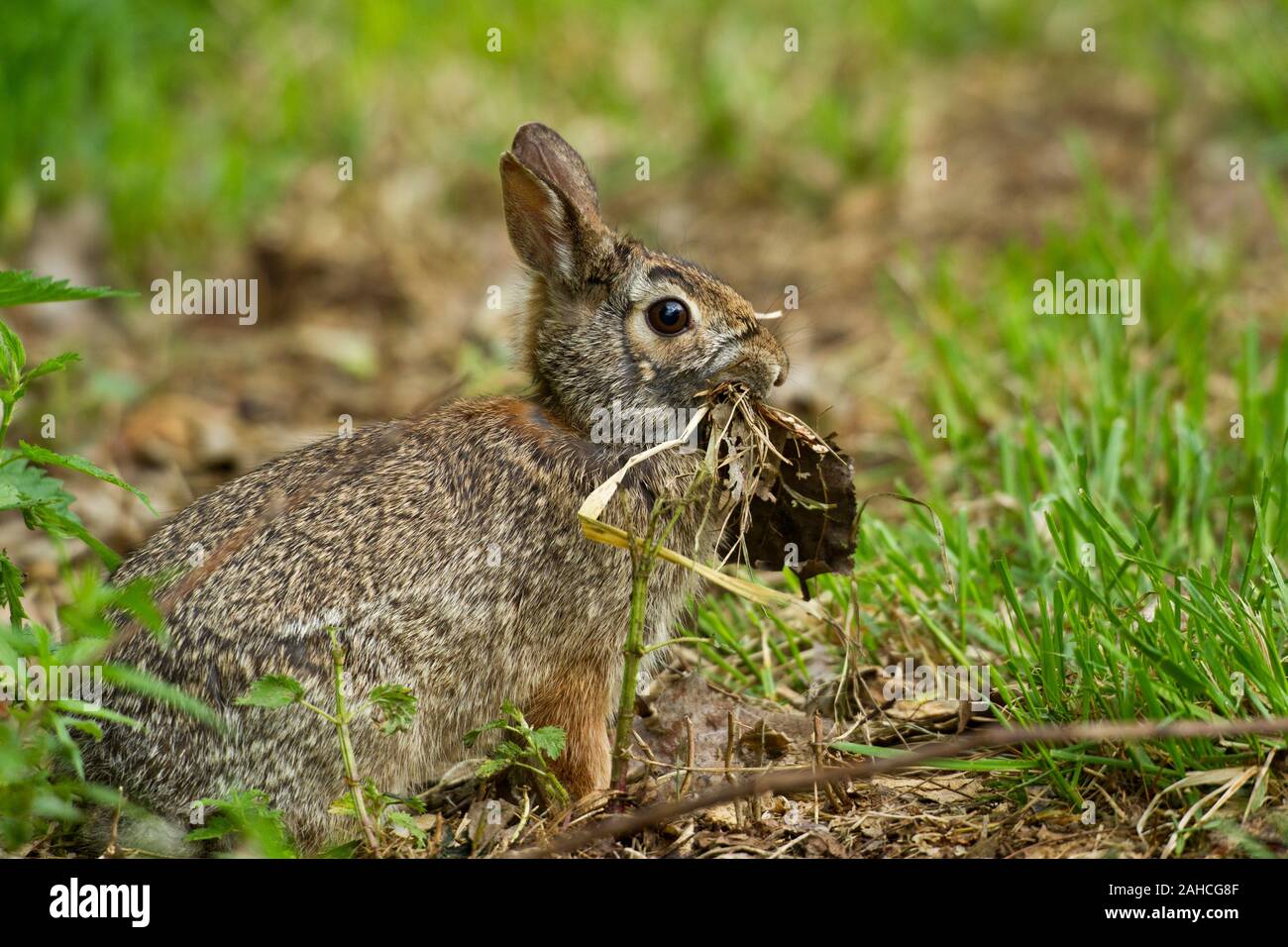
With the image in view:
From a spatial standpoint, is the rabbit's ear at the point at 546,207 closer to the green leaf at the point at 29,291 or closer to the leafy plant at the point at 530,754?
the green leaf at the point at 29,291

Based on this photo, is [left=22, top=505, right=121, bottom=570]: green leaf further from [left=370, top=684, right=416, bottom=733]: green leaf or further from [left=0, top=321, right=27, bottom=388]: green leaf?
[left=370, top=684, right=416, bottom=733]: green leaf

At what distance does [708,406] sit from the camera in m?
5.29

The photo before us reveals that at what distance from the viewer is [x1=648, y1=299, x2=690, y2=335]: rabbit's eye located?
5.49 meters

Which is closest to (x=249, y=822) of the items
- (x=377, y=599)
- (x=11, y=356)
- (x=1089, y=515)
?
(x=377, y=599)

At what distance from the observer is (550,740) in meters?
4.62

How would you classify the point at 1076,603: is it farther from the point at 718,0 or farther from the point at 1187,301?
the point at 718,0

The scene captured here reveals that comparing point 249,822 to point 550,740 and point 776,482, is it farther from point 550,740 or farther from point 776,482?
point 776,482

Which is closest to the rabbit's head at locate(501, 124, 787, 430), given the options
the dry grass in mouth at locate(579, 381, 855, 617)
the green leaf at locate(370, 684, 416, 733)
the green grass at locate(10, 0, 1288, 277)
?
the dry grass in mouth at locate(579, 381, 855, 617)

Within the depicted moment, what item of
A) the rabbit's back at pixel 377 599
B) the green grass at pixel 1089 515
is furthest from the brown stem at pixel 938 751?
the rabbit's back at pixel 377 599

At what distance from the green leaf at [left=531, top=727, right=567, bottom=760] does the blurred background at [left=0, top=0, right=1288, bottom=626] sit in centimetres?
272

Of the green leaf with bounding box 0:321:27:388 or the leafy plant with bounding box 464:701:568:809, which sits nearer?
the green leaf with bounding box 0:321:27:388

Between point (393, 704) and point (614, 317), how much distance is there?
1.87 meters

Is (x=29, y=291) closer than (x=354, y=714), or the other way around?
(x=29, y=291)

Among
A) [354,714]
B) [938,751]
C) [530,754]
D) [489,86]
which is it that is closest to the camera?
[938,751]
